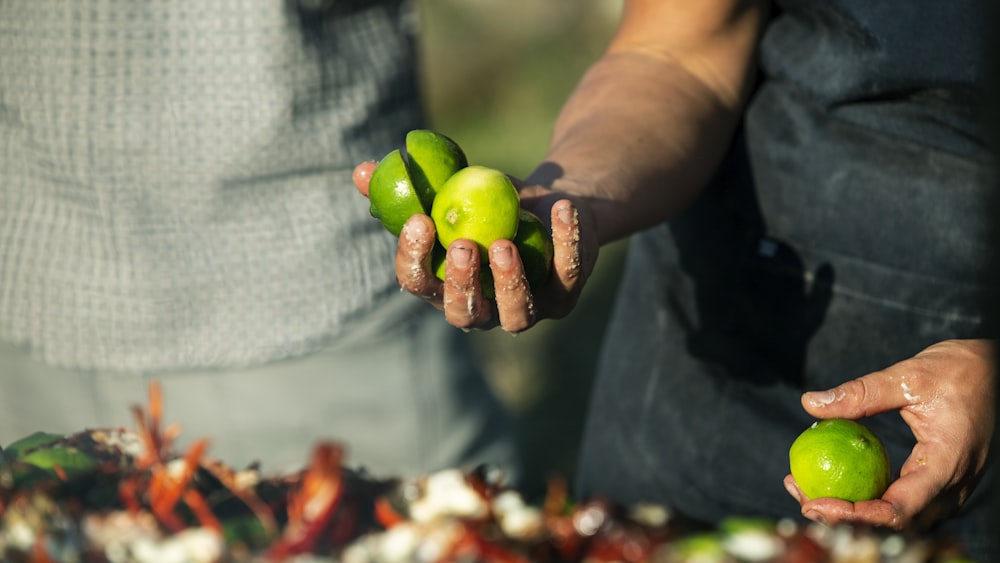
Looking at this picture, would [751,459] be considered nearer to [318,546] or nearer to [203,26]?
[318,546]

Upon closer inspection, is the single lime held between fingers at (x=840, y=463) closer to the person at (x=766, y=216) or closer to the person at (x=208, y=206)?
the person at (x=766, y=216)

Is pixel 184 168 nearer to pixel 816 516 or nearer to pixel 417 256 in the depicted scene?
pixel 417 256

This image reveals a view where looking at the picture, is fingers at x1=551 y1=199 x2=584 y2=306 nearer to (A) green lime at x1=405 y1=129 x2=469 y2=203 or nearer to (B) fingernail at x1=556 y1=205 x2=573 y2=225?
(B) fingernail at x1=556 y1=205 x2=573 y2=225

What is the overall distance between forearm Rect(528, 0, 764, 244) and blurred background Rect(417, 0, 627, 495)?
2533 millimetres

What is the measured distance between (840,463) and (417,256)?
57cm

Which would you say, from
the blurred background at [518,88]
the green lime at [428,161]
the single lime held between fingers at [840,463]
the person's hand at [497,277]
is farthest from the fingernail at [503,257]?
the blurred background at [518,88]

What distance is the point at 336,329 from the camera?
214 cm

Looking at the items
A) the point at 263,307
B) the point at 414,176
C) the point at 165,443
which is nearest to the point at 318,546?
the point at 165,443

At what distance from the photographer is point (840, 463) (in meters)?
1.18

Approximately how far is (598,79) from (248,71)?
0.72m

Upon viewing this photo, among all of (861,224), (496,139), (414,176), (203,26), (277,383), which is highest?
(203,26)

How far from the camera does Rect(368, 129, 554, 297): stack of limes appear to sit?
1260 millimetres

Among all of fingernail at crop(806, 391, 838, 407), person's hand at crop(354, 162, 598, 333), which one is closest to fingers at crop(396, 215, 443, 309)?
person's hand at crop(354, 162, 598, 333)

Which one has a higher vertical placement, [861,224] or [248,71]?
[248,71]
